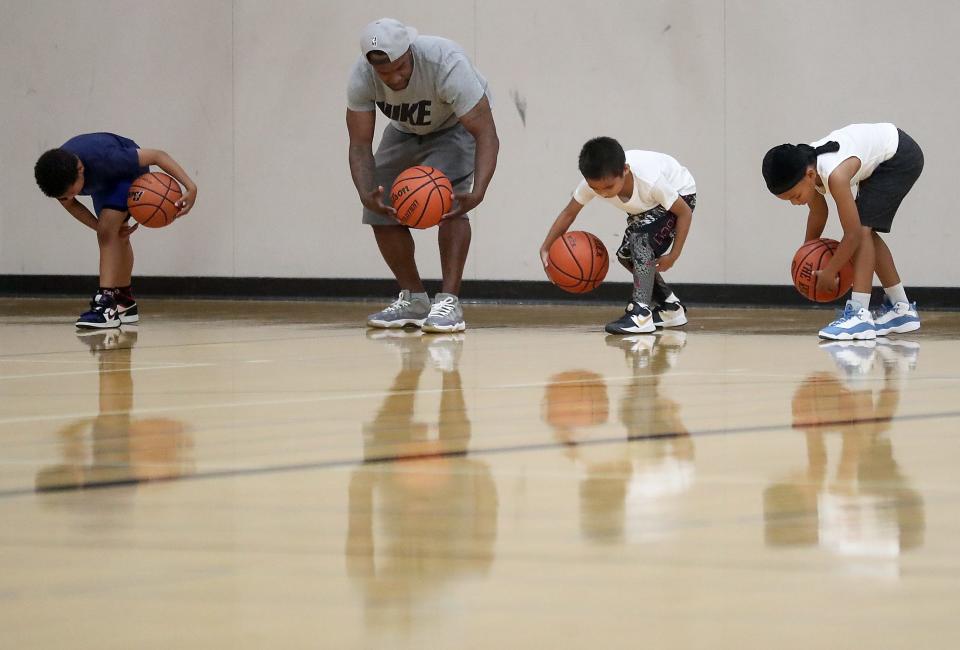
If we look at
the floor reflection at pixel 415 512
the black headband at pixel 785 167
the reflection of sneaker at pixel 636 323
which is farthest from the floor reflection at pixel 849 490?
the reflection of sneaker at pixel 636 323

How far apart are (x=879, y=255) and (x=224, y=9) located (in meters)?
4.30

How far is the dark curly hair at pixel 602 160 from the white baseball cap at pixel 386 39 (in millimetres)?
691

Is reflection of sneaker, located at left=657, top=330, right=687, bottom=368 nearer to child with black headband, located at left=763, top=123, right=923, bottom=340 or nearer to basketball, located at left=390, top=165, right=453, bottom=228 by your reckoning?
child with black headband, located at left=763, top=123, right=923, bottom=340

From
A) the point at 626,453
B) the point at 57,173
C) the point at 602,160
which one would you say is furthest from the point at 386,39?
the point at 626,453

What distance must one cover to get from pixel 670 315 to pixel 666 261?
1.54 ft

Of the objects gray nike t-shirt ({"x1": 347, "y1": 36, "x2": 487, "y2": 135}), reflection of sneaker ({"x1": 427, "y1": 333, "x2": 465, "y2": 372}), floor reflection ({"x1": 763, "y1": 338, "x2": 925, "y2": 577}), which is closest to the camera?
floor reflection ({"x1": 763, "y1": 338, "x2": 925, "y2": 577})

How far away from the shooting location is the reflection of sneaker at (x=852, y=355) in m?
3.47

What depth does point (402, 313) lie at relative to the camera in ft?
17.4

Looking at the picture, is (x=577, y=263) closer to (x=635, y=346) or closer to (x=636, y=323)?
(x=636, y=323)

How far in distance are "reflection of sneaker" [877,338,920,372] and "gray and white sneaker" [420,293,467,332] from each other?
142cm

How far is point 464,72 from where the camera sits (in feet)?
16.0

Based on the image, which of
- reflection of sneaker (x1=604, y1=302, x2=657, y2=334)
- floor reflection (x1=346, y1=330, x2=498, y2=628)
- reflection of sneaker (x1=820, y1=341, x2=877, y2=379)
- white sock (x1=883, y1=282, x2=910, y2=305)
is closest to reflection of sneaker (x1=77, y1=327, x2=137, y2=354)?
reflection of sneaker (x1=604, y1=302, x2=657, y2=334)

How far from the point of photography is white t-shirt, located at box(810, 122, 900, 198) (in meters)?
4.61

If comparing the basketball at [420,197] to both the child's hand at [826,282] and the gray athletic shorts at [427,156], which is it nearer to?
the gray athletic shorts at [427,156]
